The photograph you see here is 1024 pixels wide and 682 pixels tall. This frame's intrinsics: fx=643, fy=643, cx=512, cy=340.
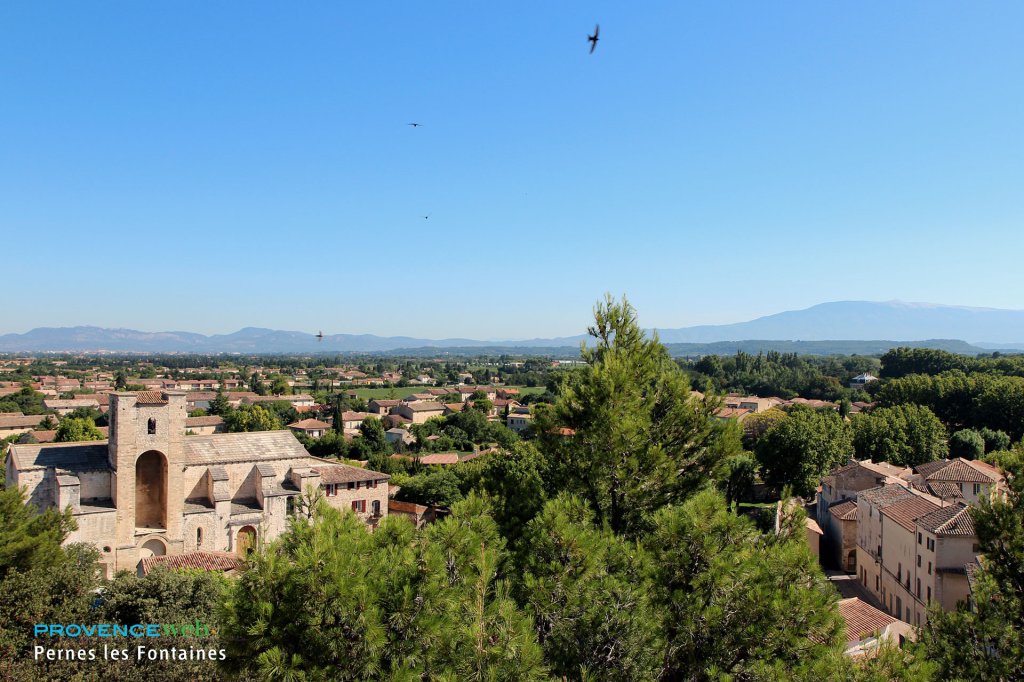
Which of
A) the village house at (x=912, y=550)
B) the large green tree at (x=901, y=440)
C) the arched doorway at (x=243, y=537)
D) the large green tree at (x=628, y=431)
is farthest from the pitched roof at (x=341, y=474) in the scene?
the large green tree at (x=901, y=440)

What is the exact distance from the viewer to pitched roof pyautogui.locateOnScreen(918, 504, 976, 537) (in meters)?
21.2

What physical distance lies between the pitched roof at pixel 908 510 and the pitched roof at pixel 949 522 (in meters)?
0.71

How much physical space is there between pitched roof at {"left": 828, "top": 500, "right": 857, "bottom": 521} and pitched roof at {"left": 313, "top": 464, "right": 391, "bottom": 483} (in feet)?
73.2

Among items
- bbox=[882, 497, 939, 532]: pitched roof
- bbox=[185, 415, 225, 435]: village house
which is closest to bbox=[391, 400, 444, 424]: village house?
bbox=[185, 415, 225, 435]: village house

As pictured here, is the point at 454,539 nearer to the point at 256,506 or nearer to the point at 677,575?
the point at 677,575

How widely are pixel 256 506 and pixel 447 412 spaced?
6033cm

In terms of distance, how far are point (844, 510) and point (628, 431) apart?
27858mm

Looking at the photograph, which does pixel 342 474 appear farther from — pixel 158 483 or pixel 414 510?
pixel 158 483

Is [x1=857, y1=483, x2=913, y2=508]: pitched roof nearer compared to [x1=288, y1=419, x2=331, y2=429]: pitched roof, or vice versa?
[x1=857, y1=483, x2=913, y2=508]: pitched roof

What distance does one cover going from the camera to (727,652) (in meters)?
6.52

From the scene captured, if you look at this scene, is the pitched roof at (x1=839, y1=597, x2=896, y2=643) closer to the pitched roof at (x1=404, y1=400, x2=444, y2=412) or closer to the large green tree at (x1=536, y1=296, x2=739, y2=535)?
the large green tree at (x1=536, y1=296, x2=739, y2=535)

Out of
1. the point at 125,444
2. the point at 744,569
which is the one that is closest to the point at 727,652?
the point at 744,569

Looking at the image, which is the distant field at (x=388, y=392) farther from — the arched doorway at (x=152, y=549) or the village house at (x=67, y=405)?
the arched doorway at (x=152, y=549)

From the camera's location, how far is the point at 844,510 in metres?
31.8
